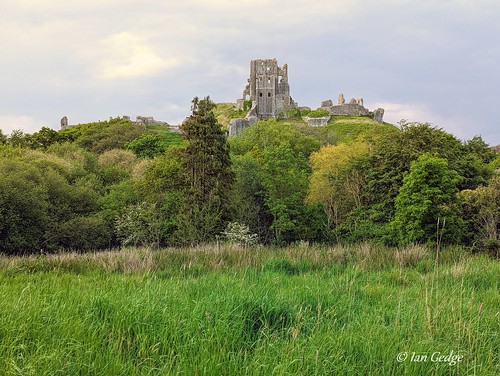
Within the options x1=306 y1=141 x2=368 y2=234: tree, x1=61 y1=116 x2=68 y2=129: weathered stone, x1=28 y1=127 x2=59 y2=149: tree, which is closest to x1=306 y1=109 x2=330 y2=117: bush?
x1=28 y1=127 x2=59 y2=149: tree

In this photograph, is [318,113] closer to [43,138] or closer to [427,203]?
[43,138]

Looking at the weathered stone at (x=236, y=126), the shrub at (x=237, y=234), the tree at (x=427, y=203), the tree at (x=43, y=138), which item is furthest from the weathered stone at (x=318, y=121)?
the shrub at (x=237, y=234)

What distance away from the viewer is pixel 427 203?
26250mm

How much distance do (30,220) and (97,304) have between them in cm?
2456

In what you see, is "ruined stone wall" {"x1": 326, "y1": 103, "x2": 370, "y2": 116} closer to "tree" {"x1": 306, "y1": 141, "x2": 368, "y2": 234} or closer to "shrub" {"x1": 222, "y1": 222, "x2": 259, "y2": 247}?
"tree" {"x1": 306, "y1": 141, "x2": 368, "y2": 234}

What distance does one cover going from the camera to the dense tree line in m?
26.4

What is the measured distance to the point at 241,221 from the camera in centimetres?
3278

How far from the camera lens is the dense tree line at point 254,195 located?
26422 millimetres

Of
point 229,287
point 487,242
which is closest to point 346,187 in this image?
point 487,242

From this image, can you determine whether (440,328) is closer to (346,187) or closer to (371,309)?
(371,309)

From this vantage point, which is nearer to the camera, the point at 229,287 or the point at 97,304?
the point at 97,304

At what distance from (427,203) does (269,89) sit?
73769mm

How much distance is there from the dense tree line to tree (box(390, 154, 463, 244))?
0.08 m

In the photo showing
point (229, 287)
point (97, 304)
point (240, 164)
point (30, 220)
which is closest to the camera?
point (97, 304)
